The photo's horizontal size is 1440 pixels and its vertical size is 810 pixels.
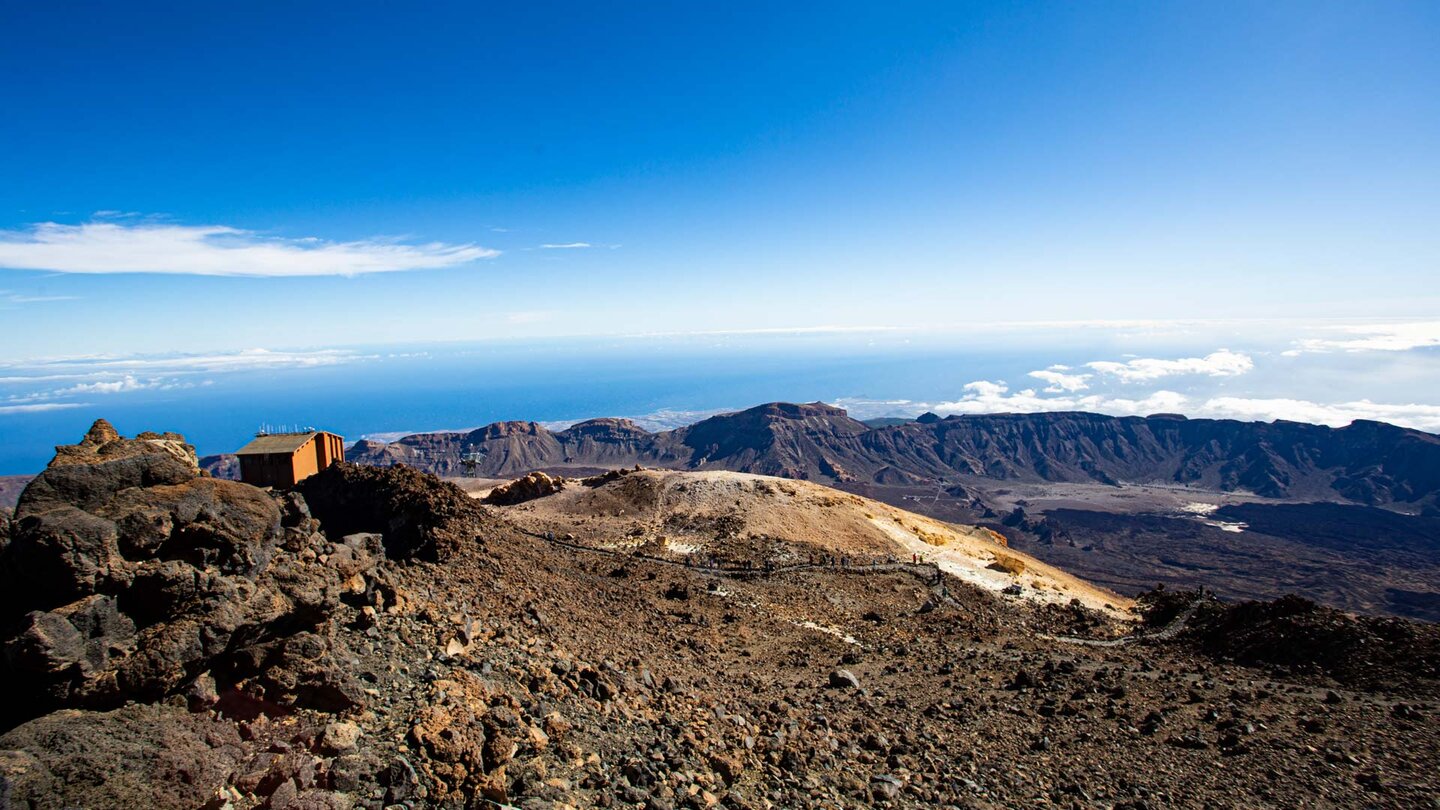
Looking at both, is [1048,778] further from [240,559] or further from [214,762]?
[240,559]

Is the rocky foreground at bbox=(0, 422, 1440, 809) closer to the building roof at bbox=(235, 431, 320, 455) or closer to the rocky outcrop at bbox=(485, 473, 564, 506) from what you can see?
the building roof at bbox=(235, 431, 320, 455)

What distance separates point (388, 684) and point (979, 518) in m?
138

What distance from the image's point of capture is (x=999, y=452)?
193750 millimetres

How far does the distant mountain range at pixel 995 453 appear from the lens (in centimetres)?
15938

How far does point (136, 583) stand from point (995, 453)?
672 ft

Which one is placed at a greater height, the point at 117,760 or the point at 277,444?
the point at 277,444

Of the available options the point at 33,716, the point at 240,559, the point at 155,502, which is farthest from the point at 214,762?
the point at 155,502

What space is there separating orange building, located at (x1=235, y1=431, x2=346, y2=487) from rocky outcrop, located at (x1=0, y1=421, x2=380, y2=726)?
13874 millimetres

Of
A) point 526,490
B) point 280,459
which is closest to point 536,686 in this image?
point 280,459

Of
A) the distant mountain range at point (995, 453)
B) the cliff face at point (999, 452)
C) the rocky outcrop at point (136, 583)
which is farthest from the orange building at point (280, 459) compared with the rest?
the distant mountain range at point (995, 453)

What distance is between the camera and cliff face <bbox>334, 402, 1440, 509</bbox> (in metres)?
160

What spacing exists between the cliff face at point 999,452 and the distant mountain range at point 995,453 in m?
0.33

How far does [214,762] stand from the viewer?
6523mm

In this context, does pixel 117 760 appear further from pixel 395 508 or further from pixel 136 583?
pixel 395 508
